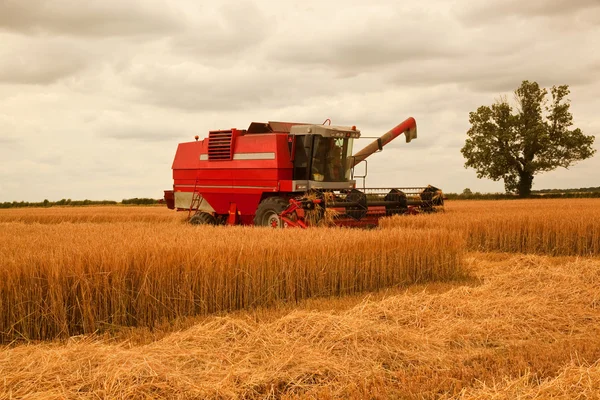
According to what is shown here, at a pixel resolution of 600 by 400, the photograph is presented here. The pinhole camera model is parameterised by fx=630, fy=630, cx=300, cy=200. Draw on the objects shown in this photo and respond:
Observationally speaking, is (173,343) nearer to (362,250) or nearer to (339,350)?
(339,350)

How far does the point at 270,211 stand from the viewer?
14414 mm

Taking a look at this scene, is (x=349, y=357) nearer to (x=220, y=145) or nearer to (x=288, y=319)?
(x=288, y=319)

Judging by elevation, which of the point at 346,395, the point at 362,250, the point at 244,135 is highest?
the point at 244,135

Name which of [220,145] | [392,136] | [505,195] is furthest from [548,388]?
[505,195]

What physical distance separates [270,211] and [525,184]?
2845cm

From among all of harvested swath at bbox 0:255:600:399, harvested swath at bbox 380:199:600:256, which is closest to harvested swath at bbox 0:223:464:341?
A: harvested swath at bbox 0:255:600:399

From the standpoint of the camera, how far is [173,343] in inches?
222

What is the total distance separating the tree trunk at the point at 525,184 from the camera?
3867cm

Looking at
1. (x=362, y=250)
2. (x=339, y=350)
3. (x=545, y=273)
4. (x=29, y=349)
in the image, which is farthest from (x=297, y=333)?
(x=545, y=273)

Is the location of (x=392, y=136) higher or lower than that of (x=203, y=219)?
higher

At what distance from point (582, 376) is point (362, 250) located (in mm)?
4271

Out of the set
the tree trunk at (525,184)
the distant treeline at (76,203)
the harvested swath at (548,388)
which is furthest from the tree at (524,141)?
the harvested swath at (548,388)

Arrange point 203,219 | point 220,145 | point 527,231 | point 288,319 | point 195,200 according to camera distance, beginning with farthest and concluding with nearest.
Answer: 1. point 195,200
2. point 203,219
3. point 220,145
4. point 527,231
5. point 288,319

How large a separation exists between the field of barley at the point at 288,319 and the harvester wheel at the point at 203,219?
23.3ft
